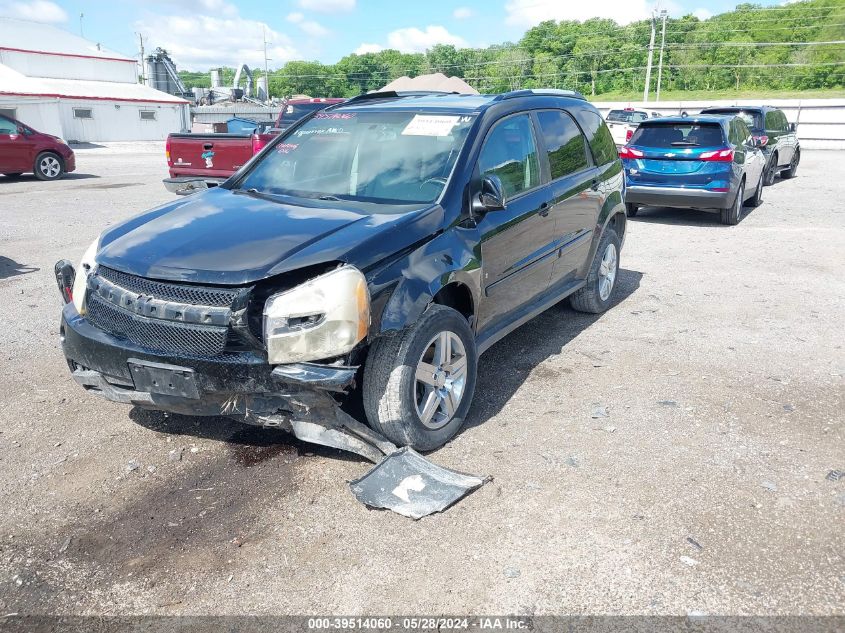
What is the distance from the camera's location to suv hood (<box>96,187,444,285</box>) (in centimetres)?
332

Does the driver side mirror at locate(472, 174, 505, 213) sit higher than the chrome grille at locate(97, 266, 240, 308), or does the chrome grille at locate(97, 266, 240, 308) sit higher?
the driver side mirror at locate(472, 174, 505, 213)

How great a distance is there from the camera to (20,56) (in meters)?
38.1

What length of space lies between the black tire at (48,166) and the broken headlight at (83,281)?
50.0 ft

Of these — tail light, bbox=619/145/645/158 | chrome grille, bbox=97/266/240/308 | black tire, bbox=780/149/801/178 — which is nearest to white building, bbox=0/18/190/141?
tail light, bbox=619/145/645/158

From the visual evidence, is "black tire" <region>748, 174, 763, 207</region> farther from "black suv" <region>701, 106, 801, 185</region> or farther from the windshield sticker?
the windshield sticker

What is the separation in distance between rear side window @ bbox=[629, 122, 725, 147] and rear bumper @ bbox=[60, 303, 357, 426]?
9.38 meters

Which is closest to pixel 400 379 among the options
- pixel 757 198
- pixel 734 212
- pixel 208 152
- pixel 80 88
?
pixel 734 212

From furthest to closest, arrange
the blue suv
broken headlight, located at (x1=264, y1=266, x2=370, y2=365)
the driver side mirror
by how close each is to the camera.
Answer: the blue suv → the driver side mirror → broken headlight, located at (x1=264, y1=266, x2=370, y2=365)

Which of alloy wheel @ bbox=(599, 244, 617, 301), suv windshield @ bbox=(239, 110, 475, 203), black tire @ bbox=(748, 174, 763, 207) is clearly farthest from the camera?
black tire @ bbox=(748, 174, 763, 207)

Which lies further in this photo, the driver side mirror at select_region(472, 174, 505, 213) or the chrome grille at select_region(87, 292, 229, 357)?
the driver side mirror at select_region(472, 174, 505, 213)

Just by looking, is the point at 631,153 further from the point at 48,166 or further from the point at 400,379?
the point at 48,166

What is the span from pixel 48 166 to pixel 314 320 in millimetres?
16793

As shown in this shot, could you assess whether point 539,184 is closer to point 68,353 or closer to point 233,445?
point 233,445

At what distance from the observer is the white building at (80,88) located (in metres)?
34.3
